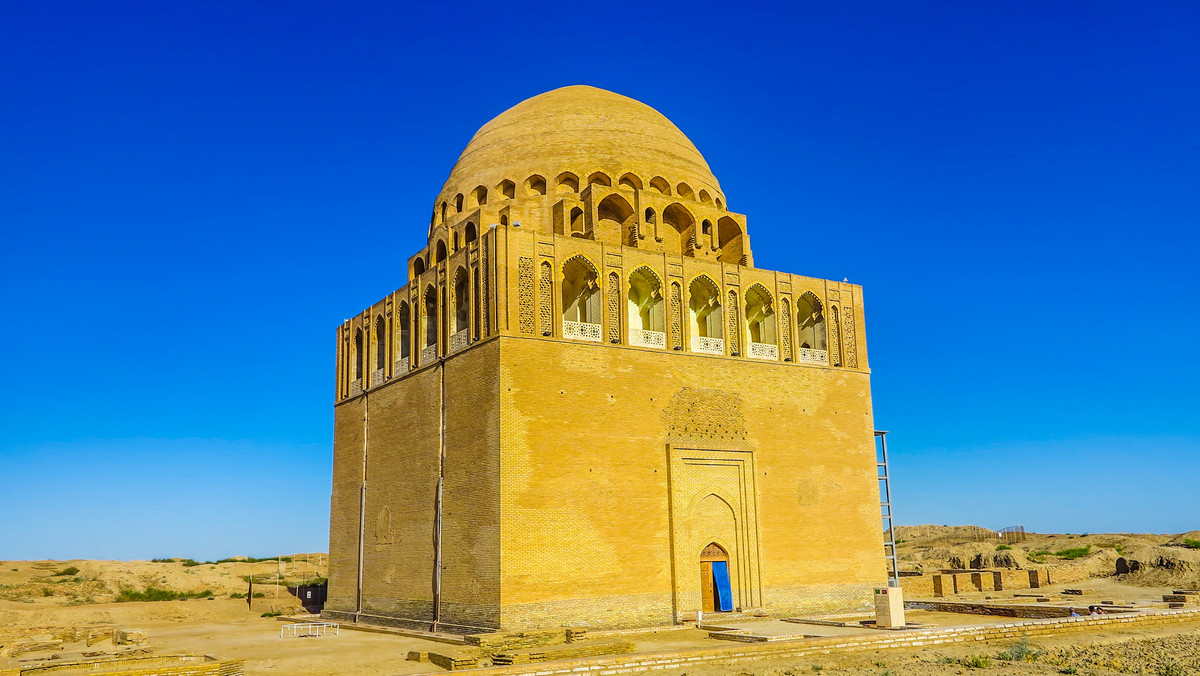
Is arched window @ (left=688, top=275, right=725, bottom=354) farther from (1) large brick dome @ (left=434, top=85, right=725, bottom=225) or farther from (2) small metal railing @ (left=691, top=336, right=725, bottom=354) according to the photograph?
(1) large brick dome @ (left=434, top=85, right=725, bottom=225)

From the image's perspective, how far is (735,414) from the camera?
19.7 meters

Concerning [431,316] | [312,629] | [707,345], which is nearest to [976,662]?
[707,345]

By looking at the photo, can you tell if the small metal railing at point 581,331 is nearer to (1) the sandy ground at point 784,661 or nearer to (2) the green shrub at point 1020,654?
(1) the sandy ground at point 784,661

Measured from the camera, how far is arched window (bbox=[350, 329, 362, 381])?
23441mm

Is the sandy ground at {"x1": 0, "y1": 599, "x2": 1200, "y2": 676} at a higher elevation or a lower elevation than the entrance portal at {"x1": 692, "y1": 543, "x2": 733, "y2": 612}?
lower

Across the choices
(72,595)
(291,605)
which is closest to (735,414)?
(291,605)

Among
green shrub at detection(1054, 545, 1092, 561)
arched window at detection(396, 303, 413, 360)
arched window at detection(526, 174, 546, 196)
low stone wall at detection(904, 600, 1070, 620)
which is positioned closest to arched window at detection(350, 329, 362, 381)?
arched window at detection(396, 303, 413, 360)

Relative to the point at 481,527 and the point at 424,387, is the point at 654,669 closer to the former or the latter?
the point at 481,527

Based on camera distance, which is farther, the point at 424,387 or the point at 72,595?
the point at 72,595

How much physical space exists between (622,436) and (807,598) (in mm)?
5477

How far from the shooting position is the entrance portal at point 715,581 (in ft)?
61.1

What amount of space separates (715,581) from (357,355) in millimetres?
10686

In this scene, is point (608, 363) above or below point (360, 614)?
above

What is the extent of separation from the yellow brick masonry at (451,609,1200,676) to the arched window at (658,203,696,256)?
410 inches
